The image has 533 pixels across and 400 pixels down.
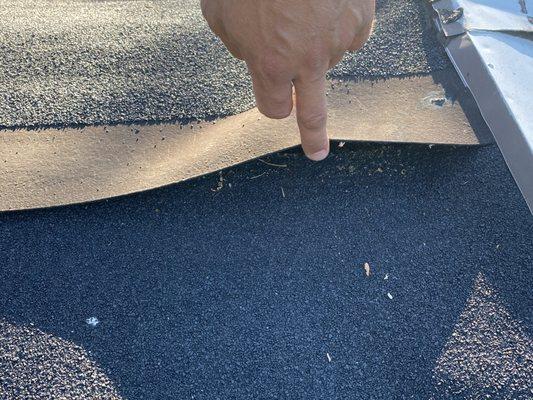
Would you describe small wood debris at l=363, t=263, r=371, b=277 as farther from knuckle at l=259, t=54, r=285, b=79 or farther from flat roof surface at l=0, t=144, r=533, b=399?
knuckle at l=259, t=54, r=285, b=79

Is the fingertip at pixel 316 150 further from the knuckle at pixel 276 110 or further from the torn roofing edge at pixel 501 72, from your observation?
the torn roofing edge at pixel 501 72

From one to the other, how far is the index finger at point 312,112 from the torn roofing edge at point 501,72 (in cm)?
91

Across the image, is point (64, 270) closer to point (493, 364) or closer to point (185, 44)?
point (185, 44)

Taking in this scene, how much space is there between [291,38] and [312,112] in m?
0.18

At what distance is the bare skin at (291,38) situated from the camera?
0.87m

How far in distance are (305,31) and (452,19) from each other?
1500 mm

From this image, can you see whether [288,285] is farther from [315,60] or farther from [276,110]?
[315,60]

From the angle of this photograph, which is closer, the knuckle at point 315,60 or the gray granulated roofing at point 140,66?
the knuckle at point 315,60

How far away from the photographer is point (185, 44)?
2344 millimetres

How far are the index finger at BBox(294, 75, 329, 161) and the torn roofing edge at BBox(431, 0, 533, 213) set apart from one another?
91 cm

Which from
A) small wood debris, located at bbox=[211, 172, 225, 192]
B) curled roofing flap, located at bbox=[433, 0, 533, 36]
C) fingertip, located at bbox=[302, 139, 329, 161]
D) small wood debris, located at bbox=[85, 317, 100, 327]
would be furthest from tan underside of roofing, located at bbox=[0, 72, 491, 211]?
fingertip, located at bbox=[302, 139, 329, 161]

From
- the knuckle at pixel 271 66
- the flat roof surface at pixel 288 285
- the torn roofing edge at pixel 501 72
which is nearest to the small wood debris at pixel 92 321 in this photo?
the flat roof surface at pixel 288 285

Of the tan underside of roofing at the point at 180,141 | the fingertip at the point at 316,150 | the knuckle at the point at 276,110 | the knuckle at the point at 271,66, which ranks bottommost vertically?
the tan underside of roofing at the point at 180,141

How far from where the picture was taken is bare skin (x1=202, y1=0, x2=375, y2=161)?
0.87 metres
